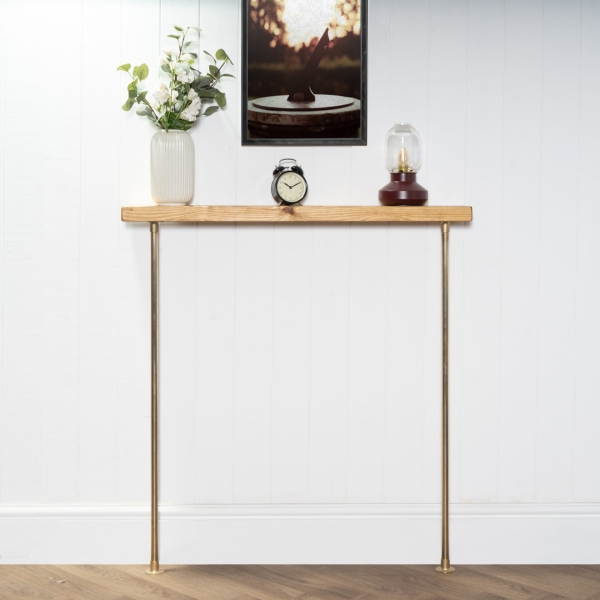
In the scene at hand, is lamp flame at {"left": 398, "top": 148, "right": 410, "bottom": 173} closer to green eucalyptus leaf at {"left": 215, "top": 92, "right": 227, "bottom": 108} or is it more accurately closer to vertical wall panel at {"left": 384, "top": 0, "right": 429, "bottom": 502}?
vertical wall panel at {"left": 384, "top": 0, "right": 429, "bottom": 502}

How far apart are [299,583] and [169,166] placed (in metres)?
1.36

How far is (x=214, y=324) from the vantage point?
8.04ft

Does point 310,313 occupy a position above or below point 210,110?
below

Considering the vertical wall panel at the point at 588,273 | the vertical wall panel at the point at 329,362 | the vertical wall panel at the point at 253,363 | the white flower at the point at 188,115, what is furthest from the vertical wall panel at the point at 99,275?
the vertical wall panel at the point at 588,273

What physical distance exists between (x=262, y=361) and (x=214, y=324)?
0.20 meters

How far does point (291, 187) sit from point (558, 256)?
93cm

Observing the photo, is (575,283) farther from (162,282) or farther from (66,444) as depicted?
(66,444)

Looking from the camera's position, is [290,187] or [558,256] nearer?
[290,187]

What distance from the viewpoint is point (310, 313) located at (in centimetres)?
246

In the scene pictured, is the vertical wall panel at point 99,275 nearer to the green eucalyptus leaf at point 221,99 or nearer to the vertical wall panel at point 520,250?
the green eucalyptus leaf at point 221,99

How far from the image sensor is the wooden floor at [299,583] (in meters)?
2.18

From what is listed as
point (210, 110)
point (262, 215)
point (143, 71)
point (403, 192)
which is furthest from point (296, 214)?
point (143, 71)

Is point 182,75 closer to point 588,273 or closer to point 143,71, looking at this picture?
point 143,71

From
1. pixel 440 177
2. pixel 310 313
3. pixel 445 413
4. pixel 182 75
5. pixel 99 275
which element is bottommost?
pixel 445 413
